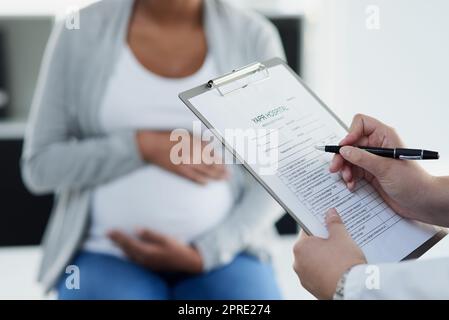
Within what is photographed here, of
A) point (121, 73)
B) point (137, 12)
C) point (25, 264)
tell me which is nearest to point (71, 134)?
point (121, 73)

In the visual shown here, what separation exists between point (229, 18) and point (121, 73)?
23 centimetres

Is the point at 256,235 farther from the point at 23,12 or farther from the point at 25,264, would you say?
the point at 23,12

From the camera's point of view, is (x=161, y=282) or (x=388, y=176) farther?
(x=161, y=282)

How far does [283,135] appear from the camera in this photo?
2.06 ft

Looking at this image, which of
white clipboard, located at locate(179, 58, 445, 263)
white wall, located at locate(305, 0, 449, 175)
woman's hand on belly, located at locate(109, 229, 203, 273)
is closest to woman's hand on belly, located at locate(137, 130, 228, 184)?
woman's hand on belly, located at locate(109, 229, 203, 273)

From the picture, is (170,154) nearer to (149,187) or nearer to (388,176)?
(149,187)

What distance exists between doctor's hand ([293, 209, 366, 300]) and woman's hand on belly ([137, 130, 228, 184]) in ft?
1.34

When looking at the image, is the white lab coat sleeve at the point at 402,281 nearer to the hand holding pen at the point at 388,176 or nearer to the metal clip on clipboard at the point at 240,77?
the hand holding pen at the point at 388,176

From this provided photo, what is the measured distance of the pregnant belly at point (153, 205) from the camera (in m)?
0.98

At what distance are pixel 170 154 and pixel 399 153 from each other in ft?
1.46

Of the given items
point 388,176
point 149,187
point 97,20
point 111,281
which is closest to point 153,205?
point 149,187

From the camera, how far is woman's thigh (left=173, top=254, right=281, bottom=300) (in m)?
→ 0.91

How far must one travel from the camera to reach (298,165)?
24.6 inches
